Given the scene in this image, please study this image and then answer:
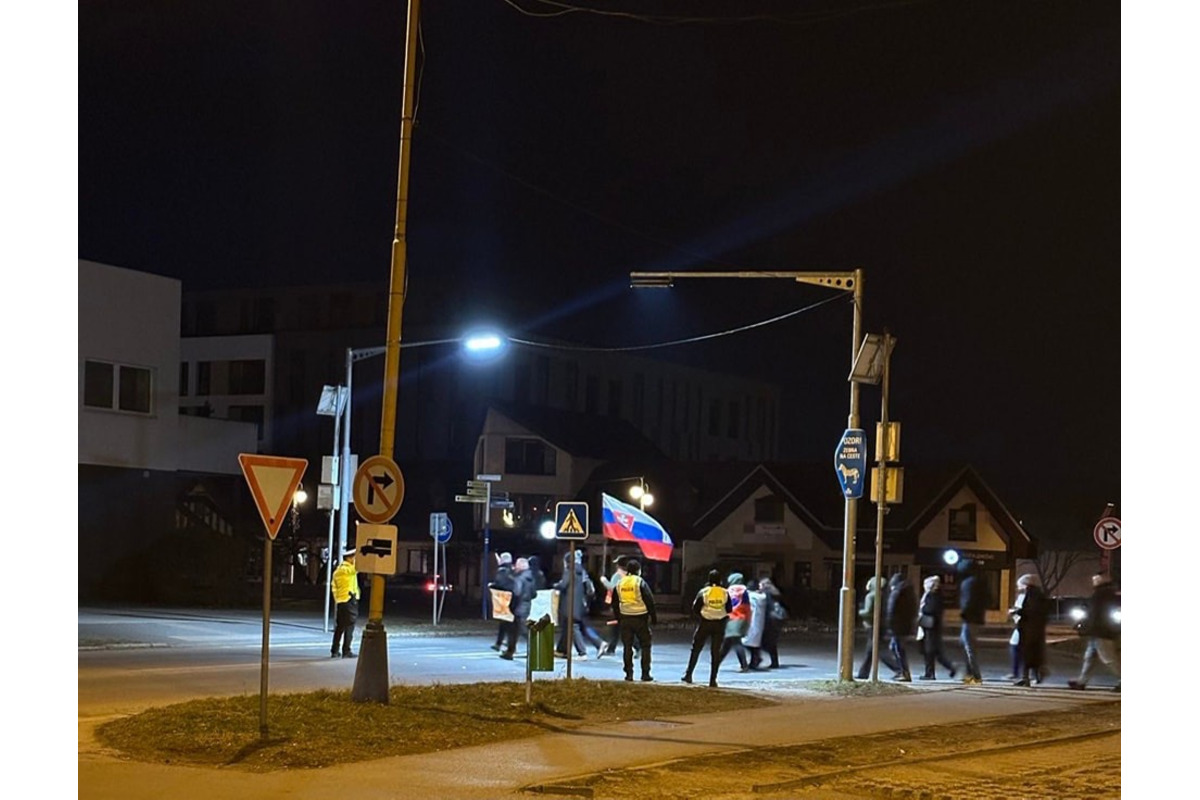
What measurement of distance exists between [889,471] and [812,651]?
12.7m

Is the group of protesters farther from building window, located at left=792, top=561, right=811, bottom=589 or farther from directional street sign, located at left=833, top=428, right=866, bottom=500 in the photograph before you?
building window, located at left=792, top=561, right=811, bottom=589

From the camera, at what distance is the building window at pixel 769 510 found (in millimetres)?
64062

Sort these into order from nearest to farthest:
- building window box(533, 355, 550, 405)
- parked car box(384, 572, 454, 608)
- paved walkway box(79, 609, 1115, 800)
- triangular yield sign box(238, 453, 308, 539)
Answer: paved walkway box(79, 609, 1115, 800) < triangular yield sign box(238, 453, 308, 539) < parked car box(384, 572, 454, 608) < building window box(533, 355, 550, 405)

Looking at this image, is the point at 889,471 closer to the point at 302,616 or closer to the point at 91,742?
the point at 91,742

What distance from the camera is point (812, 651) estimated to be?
35188 millimetres

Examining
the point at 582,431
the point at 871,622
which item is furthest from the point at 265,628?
the point at 582,431

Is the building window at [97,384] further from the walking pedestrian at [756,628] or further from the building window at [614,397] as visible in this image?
the building window at [614,397]

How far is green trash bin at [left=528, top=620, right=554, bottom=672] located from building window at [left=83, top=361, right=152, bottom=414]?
89.6 ft

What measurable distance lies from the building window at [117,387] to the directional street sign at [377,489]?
27213 mm

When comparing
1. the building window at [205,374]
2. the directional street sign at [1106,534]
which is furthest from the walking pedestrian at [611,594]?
the building window at [205,374]

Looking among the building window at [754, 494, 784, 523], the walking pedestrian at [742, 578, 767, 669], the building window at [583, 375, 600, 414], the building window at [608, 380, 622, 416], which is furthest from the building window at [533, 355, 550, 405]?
the walking pedestrian at [742, 578, 767, 669]

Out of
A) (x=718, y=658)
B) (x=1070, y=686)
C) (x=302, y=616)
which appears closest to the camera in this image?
(x=718, y=658)

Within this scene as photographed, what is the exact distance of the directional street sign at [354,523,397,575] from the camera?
16.4 meters
